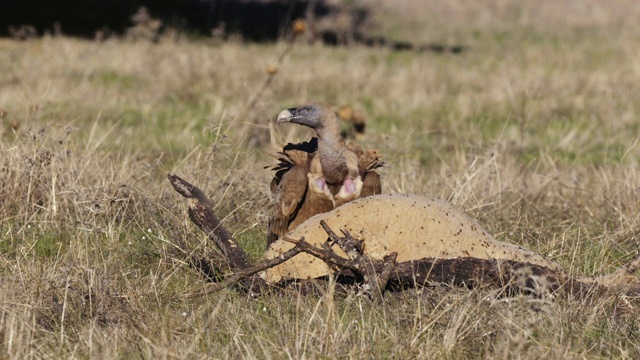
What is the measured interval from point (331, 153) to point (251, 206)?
1159mm

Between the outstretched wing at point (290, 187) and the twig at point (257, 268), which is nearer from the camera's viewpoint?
the twig at point (257, 268)

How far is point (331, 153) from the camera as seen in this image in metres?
4.09

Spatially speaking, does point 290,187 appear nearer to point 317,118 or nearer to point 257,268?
point 317,118

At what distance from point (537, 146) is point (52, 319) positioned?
5.56 metres

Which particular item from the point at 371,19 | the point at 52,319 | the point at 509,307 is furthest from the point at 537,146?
the point at 371,19

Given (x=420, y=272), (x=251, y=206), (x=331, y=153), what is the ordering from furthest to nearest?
(x=251, y=206), (x=331, y=153), (x=420, y=272)

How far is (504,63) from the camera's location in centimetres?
1370

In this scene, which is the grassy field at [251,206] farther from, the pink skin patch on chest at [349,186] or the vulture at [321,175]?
the pink skin patch on chest at [349,186]

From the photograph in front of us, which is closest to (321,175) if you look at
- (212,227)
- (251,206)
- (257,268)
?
(212,227)

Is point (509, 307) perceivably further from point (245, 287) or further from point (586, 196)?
point (586, 196)

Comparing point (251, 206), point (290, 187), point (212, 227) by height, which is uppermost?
point (290, 187)

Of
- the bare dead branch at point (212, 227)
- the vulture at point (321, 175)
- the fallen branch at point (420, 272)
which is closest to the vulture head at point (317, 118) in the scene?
the vulture at point (321, 175)

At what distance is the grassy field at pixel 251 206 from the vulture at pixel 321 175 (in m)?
0.46

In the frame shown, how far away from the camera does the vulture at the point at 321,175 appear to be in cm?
411
